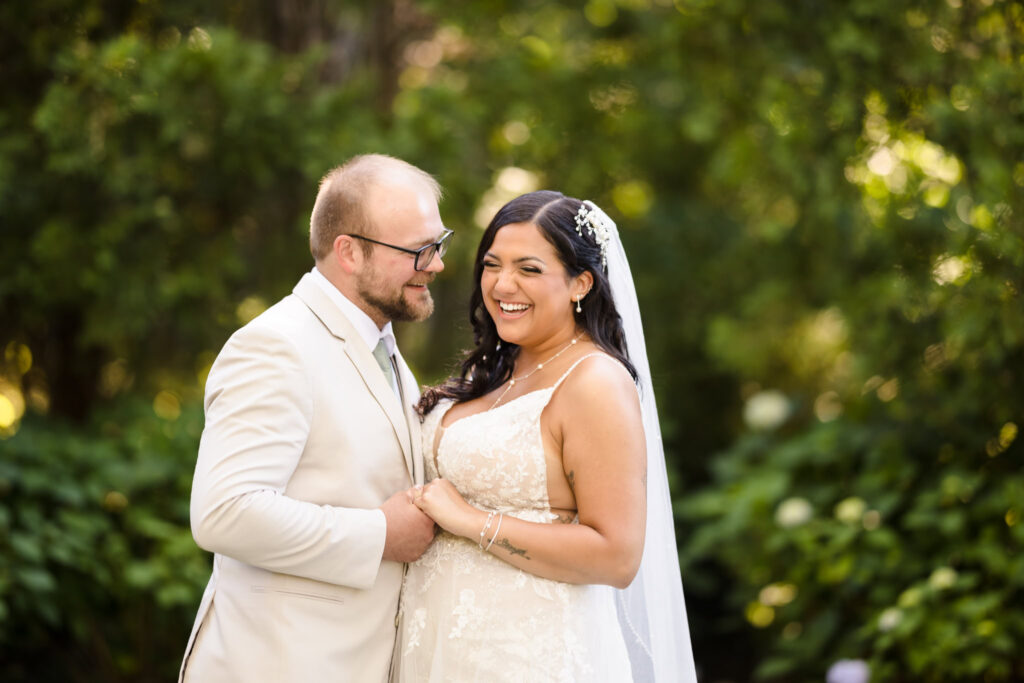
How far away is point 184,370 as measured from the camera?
6969mm

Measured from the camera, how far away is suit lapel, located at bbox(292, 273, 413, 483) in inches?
113

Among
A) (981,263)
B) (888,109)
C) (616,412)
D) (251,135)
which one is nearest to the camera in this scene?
(616,412)

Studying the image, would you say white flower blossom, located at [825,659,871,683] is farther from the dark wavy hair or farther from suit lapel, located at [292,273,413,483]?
suit lapel, located at [292,273,413,483]

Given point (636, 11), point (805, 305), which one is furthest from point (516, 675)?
point (636, 11)

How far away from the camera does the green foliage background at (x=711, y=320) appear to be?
495 centimetres

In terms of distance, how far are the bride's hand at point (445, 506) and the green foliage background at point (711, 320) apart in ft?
8.82

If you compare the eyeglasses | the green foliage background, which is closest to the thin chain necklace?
the eyeglasses

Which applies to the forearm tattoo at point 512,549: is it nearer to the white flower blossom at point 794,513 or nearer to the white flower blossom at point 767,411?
the white flower blossom at point 794,513

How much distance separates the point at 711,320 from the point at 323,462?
534cm

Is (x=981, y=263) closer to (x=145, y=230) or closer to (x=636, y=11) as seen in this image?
(x=636, y=11)

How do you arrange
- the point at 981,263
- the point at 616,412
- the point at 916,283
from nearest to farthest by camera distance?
the point at 616,412 < the point at 981,263 < the point at 916,283

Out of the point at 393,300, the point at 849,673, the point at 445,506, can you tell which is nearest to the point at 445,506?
the point at 445,506

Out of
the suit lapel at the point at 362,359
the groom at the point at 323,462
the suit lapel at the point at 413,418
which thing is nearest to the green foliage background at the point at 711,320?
the suit lapel at the point at 413,418

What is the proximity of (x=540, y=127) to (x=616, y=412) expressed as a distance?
506 cm
